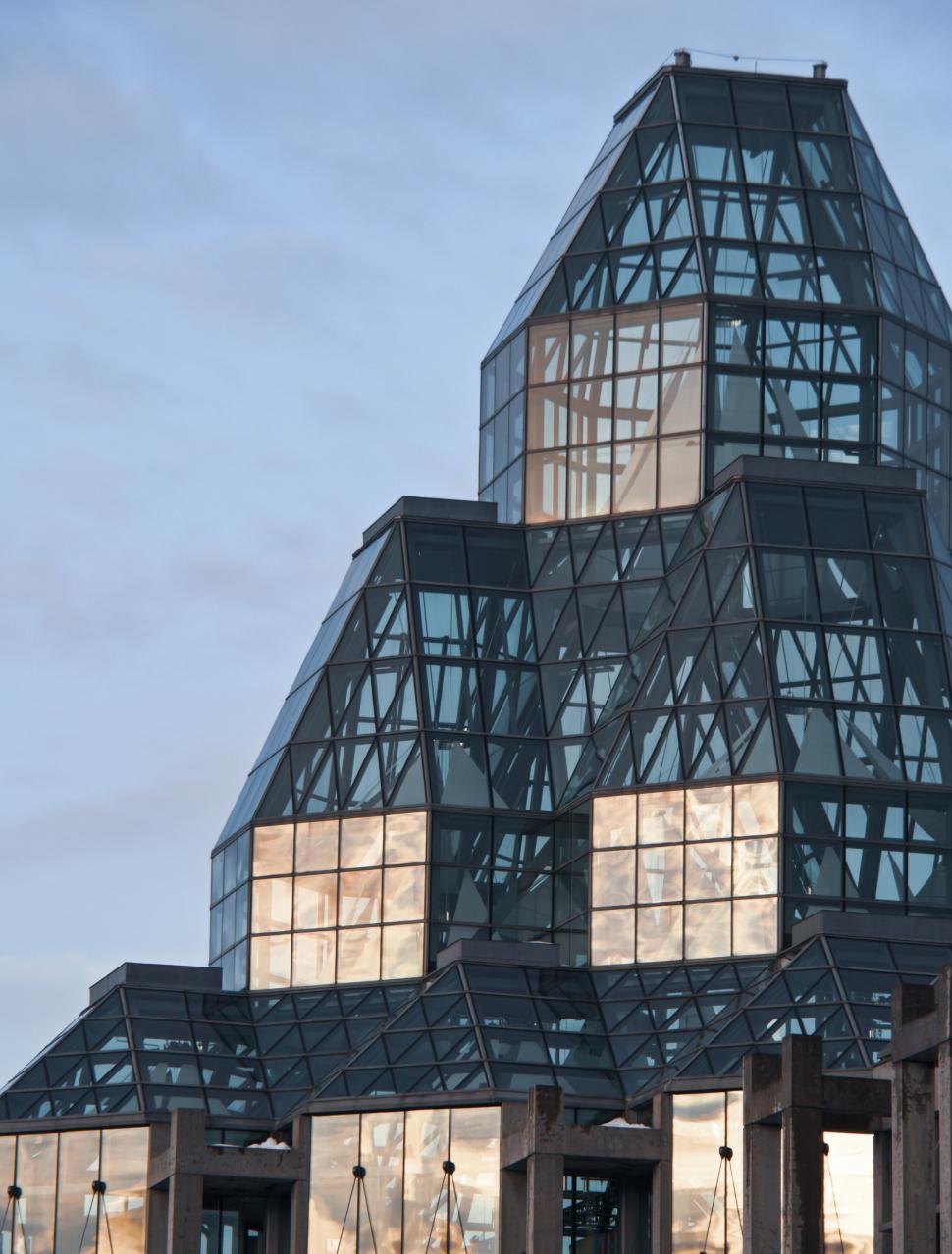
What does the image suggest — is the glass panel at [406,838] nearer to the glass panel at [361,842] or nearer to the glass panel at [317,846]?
the glass panel at [361,842]

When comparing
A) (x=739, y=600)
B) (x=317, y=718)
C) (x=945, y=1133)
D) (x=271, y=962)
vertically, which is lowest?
(x=945, y=1133)

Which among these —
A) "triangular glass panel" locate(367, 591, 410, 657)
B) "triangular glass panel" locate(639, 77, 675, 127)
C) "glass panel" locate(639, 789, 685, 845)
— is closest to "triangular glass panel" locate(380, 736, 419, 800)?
"triangular glass panel" locate(367, 591, 410, 657)

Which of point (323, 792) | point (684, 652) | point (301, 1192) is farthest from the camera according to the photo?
point (323, 792)

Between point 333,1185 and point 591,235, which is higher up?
point 591,235

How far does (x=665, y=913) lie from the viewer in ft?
300

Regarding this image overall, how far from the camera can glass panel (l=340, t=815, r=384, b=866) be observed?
96.9m

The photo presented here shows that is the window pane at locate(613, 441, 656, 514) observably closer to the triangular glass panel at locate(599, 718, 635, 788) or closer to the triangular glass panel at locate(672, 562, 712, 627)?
the triangular glass panel at locate(672, 562, 712, 627)

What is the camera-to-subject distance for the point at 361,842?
97250 mm

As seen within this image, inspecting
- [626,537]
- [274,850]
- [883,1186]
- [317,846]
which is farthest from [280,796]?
[883,1186]

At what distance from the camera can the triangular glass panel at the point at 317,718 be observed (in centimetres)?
9994

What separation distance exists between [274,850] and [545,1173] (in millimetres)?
20737

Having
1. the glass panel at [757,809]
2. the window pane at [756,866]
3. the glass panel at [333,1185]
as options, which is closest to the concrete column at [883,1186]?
the glass panel at [333,1185]

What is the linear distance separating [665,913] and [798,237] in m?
26.3

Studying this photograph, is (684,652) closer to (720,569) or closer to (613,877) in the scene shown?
(720,569)
